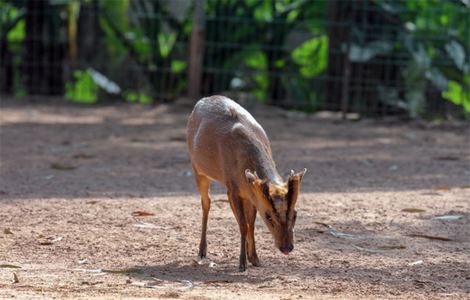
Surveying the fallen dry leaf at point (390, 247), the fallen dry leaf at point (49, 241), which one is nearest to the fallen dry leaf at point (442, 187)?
the fallen dry leaf at point (390, 247)

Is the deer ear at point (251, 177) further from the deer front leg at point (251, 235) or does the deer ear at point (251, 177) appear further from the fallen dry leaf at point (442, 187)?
the fallen dry leaf at point (442, 187)

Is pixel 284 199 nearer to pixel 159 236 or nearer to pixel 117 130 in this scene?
pixel 159 236

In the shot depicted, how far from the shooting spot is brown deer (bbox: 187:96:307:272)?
5.46 metres

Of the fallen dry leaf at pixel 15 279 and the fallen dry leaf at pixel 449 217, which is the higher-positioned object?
the fallen dry leaf at pixel 15 279

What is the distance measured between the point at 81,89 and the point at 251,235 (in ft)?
35.2

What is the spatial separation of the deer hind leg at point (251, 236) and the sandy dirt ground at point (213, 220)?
0.34 ft

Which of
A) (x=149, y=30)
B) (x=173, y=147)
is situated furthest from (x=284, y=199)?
(x=149, y=30)

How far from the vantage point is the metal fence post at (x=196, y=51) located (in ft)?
50.0

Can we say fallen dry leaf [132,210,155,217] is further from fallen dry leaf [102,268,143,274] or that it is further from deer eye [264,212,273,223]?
deer eye [264,212,273,223]

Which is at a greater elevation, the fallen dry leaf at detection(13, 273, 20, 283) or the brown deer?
the brown deer

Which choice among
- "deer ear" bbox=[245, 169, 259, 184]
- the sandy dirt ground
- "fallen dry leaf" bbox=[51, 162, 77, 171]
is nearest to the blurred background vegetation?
the sandy dirt ground

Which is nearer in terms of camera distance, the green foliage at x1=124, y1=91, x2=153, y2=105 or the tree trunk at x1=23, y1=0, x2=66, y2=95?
the green foliage at x1=124, y1=91, x2=153, y2=105

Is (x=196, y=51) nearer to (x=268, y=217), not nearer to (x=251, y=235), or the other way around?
(x=251, y=235)

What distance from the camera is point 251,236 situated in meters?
6.14
